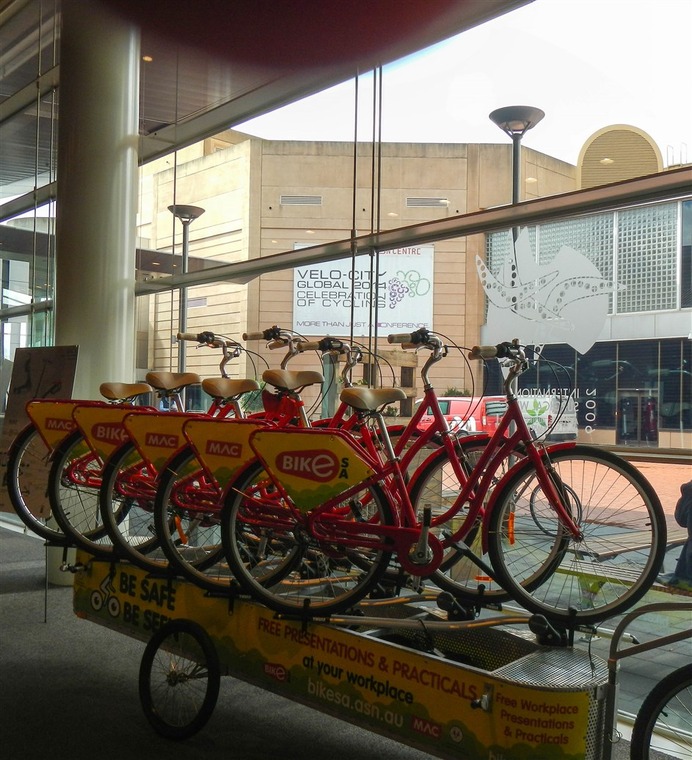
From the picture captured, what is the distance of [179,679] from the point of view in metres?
3.30

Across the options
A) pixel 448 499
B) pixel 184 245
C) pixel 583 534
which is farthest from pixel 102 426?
pixel 184 245

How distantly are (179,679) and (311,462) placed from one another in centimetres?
104

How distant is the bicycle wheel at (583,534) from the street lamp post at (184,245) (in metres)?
3.87

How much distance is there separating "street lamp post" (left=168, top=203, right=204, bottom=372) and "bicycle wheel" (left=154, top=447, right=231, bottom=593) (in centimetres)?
295

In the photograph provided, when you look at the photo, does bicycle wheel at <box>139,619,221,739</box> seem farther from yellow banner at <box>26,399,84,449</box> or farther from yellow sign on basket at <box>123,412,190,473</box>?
yellow banner at <box>26,399,84,449</box>

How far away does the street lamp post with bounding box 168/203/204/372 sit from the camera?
649 centimetres

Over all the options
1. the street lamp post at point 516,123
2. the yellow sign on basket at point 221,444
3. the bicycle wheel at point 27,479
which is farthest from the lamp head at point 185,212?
the yellow sign on basket at point 221,444

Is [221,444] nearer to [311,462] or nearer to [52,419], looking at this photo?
[311,462]

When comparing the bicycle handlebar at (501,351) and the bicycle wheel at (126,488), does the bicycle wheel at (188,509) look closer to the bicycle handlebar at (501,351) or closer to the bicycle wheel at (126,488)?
the bicycle wheel at (126,488)

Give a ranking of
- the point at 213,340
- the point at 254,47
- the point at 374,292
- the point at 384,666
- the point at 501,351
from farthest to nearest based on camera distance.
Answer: the point at 254,47 < the point at 374,292 < the point at 213,340 < the point at 501,351 < the point at 384,666

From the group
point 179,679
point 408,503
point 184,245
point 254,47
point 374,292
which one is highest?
point 254,47

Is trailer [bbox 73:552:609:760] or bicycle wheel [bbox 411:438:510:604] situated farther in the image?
bicycle wheel [bbox 411:438:510:604]

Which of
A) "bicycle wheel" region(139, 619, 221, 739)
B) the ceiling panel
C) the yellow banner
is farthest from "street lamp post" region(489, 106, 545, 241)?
"bicycle wheel" region(139, 619, 221, 739)

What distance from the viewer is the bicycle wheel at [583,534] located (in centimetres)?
290
